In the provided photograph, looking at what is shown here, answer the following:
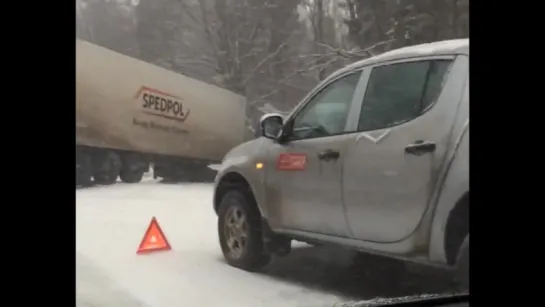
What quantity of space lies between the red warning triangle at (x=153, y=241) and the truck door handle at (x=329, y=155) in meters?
0.72

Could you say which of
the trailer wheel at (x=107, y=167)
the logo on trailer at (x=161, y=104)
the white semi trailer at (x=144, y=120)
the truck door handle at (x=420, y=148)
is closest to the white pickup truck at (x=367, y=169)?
the truck door handle at (x=420, y=148)

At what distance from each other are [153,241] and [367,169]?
88 cm

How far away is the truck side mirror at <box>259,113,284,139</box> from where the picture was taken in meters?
2.53

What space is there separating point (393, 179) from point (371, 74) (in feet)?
1.47

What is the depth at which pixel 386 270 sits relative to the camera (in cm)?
251

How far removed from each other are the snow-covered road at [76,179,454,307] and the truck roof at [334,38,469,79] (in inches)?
30.9

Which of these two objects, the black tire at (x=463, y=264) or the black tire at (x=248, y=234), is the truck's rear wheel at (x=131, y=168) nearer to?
the black tire at (x=248, y=234)

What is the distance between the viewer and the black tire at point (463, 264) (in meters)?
2.48

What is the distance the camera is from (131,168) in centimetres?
228

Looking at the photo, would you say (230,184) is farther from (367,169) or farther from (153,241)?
(367,169)
